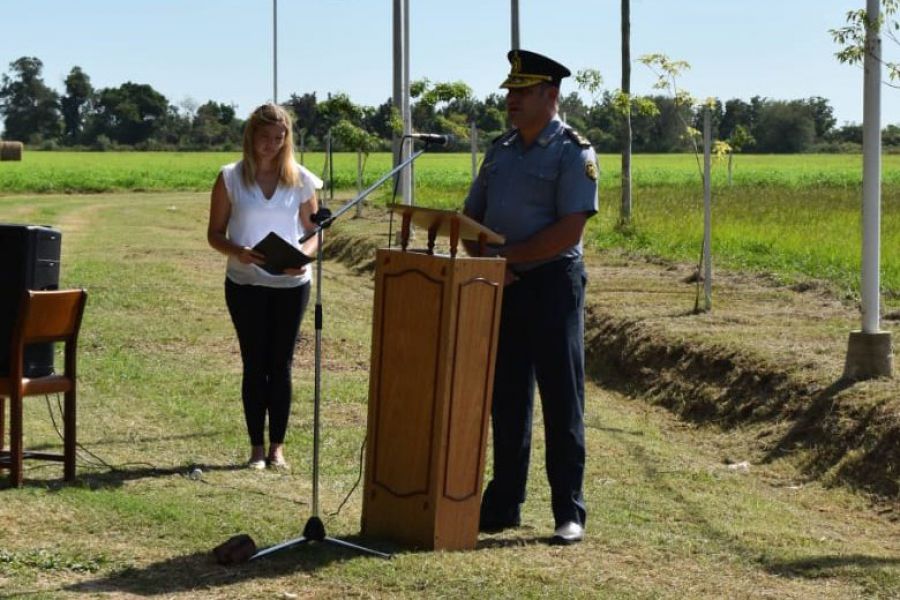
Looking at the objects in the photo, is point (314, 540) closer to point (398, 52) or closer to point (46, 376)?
point (46, 376)

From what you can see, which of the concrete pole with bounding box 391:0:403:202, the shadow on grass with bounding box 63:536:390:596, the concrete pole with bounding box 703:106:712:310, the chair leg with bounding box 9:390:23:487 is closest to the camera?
the shadow on grass with bounding box 63:536:390:596

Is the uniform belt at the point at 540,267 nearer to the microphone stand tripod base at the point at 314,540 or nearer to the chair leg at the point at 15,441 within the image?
the microphone stand tripod base at the point at 314,540

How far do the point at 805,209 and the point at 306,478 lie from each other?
25061 millimetres

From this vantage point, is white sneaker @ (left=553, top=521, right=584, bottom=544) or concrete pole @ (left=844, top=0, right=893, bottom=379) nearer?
white sneaker @ (left=553, top=521, right=584, bottom=544)

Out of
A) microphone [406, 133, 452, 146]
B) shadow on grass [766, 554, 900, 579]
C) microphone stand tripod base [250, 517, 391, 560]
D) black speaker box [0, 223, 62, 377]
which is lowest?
shadow on grass [766, 554, 900, 579]

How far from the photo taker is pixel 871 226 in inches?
416

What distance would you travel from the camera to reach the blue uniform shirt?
22.3 ft

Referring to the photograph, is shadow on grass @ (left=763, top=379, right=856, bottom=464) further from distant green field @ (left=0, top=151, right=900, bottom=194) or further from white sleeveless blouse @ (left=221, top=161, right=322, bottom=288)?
distant green field @ (left=0, top=151, right=900, bottom=194)

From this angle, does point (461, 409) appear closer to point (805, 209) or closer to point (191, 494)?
point (191, 494)

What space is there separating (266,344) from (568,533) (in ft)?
7.82

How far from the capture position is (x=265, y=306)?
337 inches

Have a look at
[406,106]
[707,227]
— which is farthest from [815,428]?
[406,106]

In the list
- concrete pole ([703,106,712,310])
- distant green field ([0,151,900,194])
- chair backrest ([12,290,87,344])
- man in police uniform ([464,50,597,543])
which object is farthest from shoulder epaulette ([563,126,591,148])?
distant green field ([0,151,900,194])

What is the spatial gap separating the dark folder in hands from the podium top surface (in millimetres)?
590
